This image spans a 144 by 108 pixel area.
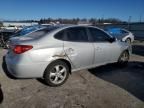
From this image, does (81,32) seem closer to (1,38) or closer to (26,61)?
(26,61)

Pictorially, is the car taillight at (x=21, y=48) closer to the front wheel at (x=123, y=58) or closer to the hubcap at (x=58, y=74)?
the hubcap at (x=58, y=74)

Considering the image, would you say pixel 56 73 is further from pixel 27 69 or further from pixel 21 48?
pixel 21 48

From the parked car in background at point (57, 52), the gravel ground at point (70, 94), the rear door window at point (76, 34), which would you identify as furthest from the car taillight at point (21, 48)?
the rear door window at point (76, 34)

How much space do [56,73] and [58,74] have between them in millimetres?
71

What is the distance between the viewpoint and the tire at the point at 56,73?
5.05 metres

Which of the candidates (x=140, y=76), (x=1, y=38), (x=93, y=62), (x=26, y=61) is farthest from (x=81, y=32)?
(x=1, y=38)

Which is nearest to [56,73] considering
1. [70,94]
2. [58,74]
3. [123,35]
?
[58,74]

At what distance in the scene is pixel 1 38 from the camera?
45.7 ft

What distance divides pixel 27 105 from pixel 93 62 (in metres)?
2.57

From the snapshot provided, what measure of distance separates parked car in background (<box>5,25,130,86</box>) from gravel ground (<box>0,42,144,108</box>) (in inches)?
14.8

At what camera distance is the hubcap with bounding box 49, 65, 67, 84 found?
17.0 ft

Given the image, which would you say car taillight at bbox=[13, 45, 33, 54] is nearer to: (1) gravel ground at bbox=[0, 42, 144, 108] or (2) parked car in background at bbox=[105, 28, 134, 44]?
(1) gravel ground at bbox=[0, 42, 144, 108]

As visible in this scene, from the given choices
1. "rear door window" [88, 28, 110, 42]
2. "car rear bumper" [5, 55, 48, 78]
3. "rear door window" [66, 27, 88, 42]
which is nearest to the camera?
"car rear bumper" [5, 55, 48, 78]

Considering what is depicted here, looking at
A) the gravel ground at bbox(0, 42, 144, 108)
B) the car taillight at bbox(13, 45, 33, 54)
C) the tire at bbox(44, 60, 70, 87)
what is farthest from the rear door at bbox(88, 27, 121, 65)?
the car taillight at bbox(13, 45, 33, 54)
